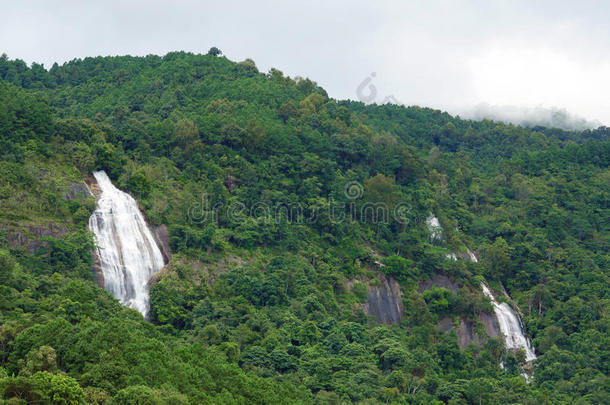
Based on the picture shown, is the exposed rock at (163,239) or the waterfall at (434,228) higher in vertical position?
the waterfall at (434,228)

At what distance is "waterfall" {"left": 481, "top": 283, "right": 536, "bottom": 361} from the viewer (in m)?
54.0

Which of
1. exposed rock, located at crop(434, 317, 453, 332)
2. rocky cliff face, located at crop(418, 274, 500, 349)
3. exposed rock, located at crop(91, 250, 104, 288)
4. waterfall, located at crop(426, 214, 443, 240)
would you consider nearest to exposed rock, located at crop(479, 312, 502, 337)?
rocky cliff face, located at crop(418, 274, 500, 349)

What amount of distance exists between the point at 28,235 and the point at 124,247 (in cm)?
570

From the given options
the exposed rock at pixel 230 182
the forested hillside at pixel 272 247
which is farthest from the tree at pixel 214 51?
the exposed rock at pixel 230 182

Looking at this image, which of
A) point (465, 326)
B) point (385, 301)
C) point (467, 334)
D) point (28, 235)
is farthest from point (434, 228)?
point (28, 235)

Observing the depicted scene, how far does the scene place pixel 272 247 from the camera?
5106 centimetres

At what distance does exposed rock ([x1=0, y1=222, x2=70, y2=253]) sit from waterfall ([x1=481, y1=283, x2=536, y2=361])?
30.1m

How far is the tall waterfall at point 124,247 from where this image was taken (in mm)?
42344

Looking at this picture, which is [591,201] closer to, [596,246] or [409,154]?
[596,246]

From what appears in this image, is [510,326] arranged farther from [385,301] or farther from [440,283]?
[385,301]

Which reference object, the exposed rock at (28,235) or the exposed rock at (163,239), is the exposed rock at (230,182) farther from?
the exposed rock at (28,235)

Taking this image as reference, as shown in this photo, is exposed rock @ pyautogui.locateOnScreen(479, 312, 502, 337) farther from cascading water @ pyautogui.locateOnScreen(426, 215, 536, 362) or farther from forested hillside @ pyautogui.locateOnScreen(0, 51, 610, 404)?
forested hillside @ pyautogui.locateOnScreen(0, 51, 610, 404)

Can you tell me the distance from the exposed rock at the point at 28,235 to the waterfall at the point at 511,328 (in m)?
30.1

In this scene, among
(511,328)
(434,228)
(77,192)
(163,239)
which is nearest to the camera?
(77,192)
